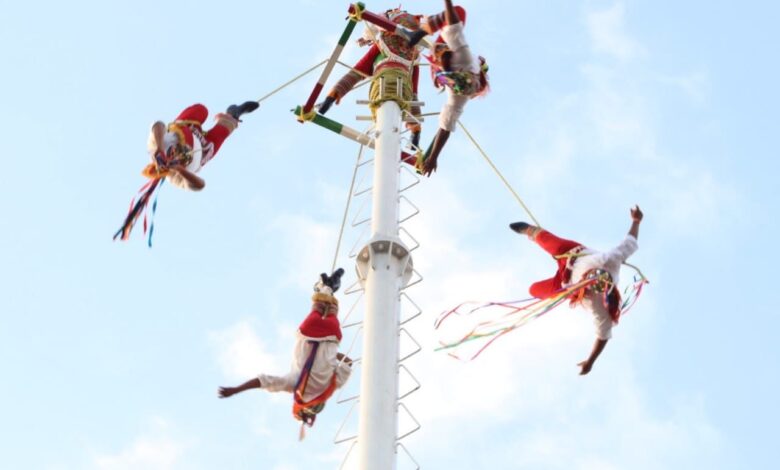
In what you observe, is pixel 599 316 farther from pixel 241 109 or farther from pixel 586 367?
pixel 241 109

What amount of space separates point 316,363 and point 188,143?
8.55ft

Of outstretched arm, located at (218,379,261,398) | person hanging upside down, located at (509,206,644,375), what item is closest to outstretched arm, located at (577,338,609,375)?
person hanging upside down, located at (509,206,644,375)

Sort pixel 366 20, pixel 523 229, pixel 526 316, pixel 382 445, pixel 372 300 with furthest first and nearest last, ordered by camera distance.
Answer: pixel 366 20, pixel 523 229, pixel 526 316, pixel 372 300, pixel 382 445

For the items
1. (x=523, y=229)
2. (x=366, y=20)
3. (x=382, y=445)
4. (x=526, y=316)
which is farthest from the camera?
(x=366, y=20)

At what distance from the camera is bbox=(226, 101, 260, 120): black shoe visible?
14.1 m

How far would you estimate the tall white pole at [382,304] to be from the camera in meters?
10.8

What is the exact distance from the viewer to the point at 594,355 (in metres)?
12.7

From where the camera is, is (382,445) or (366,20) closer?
(382,445)

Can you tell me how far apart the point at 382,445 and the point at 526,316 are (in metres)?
2.67

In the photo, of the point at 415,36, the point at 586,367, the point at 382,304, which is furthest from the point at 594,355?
the point at 415,36

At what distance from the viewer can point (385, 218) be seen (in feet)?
41.8

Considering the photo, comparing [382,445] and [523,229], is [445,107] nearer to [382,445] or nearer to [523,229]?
[523,229]

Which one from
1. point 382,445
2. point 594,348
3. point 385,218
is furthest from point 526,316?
point 382,445

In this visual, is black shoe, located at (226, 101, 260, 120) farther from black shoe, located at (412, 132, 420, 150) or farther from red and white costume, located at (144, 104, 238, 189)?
black shoe, located at (412, 132, 420, 150)
